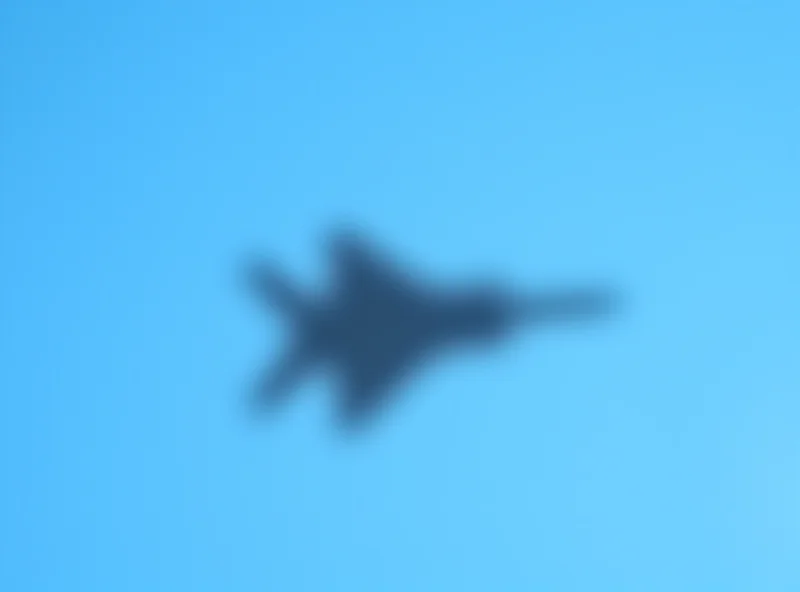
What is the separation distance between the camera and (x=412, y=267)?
976 millimetres

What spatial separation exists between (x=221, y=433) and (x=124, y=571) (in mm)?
184

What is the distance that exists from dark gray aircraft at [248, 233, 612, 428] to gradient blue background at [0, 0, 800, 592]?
0.08 feet

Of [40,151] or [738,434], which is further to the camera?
[40,151]

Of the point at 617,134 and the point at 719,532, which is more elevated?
the point at 617,134

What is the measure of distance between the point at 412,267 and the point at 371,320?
8 cm

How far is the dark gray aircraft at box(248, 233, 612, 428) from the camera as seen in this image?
0.95 metres

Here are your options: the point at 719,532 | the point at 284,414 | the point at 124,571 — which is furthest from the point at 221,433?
the point at 719,532

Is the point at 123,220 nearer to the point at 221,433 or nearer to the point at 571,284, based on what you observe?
A: the point at 221,433

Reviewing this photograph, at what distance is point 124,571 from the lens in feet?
3.16

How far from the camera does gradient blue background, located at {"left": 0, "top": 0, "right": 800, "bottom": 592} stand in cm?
92

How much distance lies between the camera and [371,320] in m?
0.98

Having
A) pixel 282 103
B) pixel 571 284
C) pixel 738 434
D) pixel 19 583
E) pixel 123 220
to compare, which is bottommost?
pixel 19 583

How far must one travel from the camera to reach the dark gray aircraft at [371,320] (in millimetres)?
950

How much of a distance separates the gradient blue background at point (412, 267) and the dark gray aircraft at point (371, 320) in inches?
0.9
